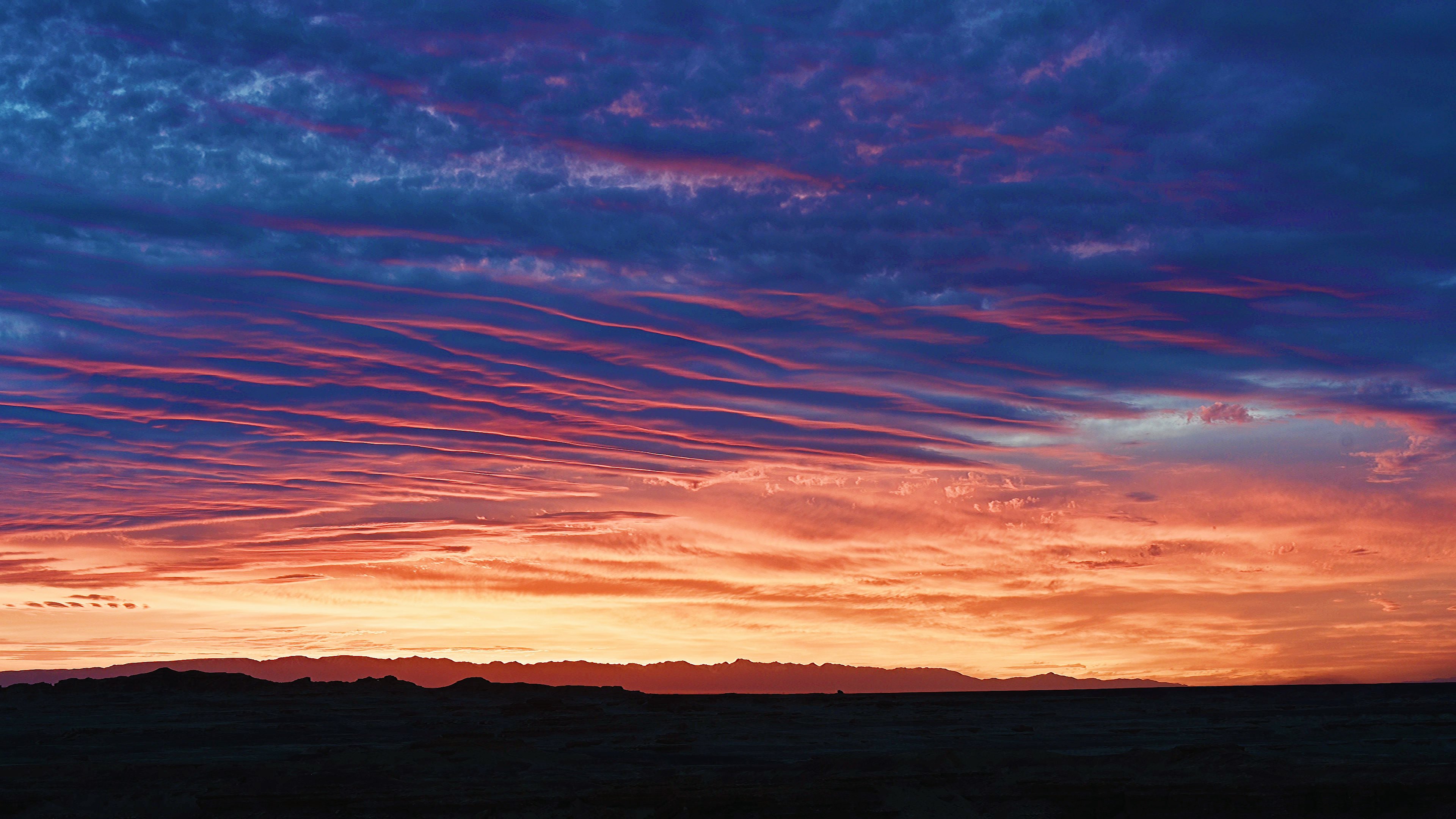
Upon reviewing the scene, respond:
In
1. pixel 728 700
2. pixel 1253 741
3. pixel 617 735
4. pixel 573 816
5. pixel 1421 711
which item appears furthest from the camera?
pixel 728 700

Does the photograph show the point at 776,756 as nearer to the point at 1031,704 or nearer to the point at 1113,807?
the point at 1113,807

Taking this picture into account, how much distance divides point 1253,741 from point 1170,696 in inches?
2029

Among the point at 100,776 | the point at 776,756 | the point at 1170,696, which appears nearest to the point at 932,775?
the point at 776,756

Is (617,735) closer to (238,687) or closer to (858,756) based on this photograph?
(858,756)

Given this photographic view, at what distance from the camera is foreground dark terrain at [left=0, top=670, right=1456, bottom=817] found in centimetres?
2614

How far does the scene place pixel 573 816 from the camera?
83.3ft

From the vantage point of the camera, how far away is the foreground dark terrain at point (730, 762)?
26.1 meters

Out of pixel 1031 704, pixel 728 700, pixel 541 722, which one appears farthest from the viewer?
pixel 728 700

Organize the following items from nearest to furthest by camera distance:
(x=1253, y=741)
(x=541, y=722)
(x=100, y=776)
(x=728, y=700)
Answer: (x=100, y=776)
(x=1253, y=741)
(x=541, y=722)
(x=728, y=700)

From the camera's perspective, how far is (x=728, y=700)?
280 feet

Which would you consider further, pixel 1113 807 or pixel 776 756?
pixel 776 756

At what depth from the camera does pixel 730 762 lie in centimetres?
3544

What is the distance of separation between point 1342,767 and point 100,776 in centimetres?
3768

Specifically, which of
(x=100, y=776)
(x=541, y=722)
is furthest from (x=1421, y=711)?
(x=100, y=776)
